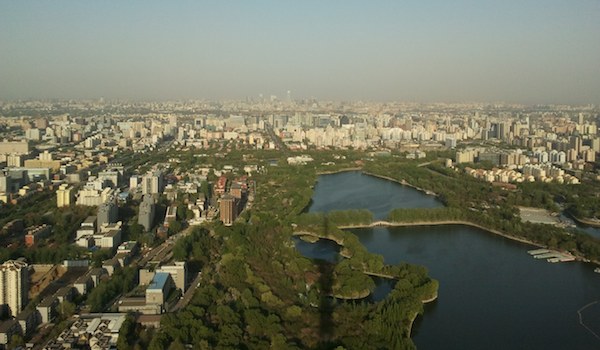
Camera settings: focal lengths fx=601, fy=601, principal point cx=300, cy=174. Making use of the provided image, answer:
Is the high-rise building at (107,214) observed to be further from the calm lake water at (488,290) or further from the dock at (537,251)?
the dock at (537,251)

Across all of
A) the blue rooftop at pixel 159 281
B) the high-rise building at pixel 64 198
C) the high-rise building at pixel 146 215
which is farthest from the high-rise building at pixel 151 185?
the blue rooftop at pixel 159 281

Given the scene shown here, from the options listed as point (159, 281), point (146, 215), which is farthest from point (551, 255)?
point (146, 215)

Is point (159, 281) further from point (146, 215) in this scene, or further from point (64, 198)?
point (64, 198)

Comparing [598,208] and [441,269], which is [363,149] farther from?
[441,269]

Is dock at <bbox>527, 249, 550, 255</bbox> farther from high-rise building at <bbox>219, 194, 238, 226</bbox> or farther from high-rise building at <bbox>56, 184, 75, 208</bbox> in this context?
high-rise building at <bbox>56, 184, 75, 208</bbox>

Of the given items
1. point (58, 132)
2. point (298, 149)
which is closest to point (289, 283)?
point (298, 149)

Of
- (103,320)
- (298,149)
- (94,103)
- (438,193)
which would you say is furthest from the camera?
(94,103)
